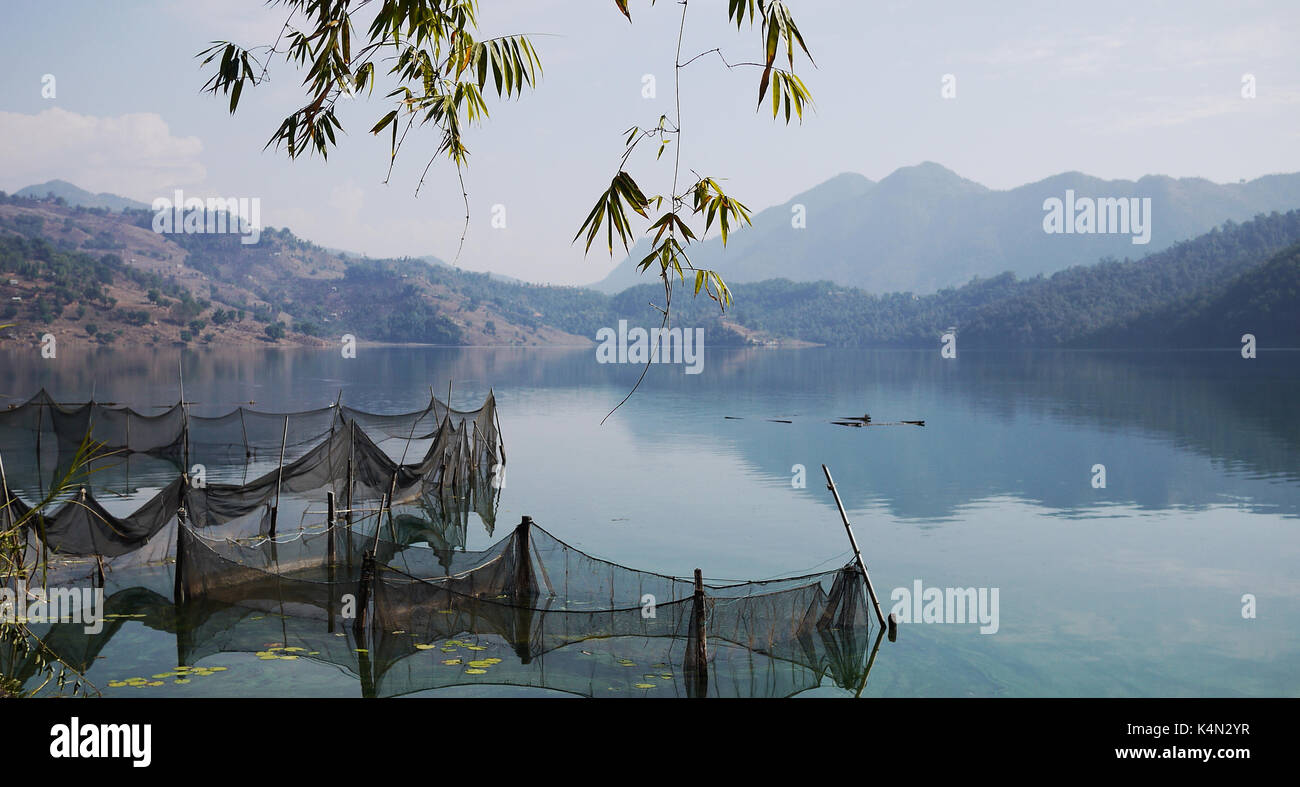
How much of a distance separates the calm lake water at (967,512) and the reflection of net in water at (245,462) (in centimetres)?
75

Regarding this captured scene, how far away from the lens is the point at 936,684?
9.79m

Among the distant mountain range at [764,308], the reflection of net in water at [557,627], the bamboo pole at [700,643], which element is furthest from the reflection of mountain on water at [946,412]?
the distant mountain range at [764,308]

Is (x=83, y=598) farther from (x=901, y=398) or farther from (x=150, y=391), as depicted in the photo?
(x=901, y=398)

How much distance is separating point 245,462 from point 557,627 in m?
16.5

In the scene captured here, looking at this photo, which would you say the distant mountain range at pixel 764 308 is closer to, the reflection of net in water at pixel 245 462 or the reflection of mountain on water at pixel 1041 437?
the reflection of mountain on water at pixel 1041 437

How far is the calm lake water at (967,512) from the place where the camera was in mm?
10477

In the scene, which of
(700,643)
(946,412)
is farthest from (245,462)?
(946,412)

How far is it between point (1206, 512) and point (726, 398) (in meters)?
33.4

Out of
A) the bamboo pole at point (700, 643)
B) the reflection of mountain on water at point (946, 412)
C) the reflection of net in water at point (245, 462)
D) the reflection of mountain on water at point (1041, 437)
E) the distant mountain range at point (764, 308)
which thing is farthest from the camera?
the distant mountain range at point (764, 308)

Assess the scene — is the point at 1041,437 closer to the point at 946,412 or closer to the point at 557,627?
the point at 946,412

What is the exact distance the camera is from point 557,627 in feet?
28.9

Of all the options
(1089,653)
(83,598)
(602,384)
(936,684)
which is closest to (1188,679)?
(1089,653)

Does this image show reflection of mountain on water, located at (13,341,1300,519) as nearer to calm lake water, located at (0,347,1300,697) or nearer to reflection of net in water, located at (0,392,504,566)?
calm lake water, located at (0,347,1300,697)
